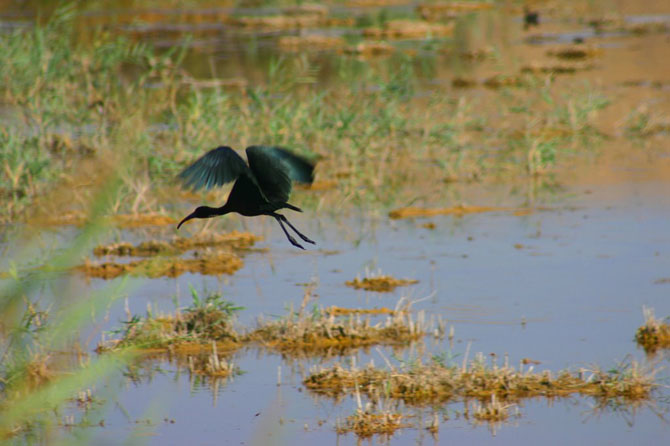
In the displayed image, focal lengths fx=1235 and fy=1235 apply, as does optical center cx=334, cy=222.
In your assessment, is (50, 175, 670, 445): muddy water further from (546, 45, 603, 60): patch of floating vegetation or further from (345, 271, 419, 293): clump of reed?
(546, 45, 603, 60): patch of floating vegetation

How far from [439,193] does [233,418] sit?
23.7 feet

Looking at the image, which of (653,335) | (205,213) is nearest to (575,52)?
(653,335)

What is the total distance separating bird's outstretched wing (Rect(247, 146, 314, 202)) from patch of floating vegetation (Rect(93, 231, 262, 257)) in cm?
484

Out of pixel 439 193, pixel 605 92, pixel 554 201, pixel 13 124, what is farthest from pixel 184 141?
pixel 605 92

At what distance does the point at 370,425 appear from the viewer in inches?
260

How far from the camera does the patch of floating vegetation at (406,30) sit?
30.6 metres

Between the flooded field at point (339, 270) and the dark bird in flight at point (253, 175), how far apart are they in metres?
0.31

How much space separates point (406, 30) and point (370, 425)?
25137 mm

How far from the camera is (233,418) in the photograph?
7023 millimetres

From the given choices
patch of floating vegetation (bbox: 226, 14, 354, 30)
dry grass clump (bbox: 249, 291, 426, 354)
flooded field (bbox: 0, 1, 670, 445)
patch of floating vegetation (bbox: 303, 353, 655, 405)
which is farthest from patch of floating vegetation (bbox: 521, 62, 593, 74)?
patch of floating vegetation (bbox: 303, 353, 655, 405)

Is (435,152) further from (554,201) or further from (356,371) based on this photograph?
(356,371)

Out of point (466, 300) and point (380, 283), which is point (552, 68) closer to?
point (380, 283)

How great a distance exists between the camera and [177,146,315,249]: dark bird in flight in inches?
234

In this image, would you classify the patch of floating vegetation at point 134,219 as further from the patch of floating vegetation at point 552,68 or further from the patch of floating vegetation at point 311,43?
the patch of floating vegetation at point 311,43
